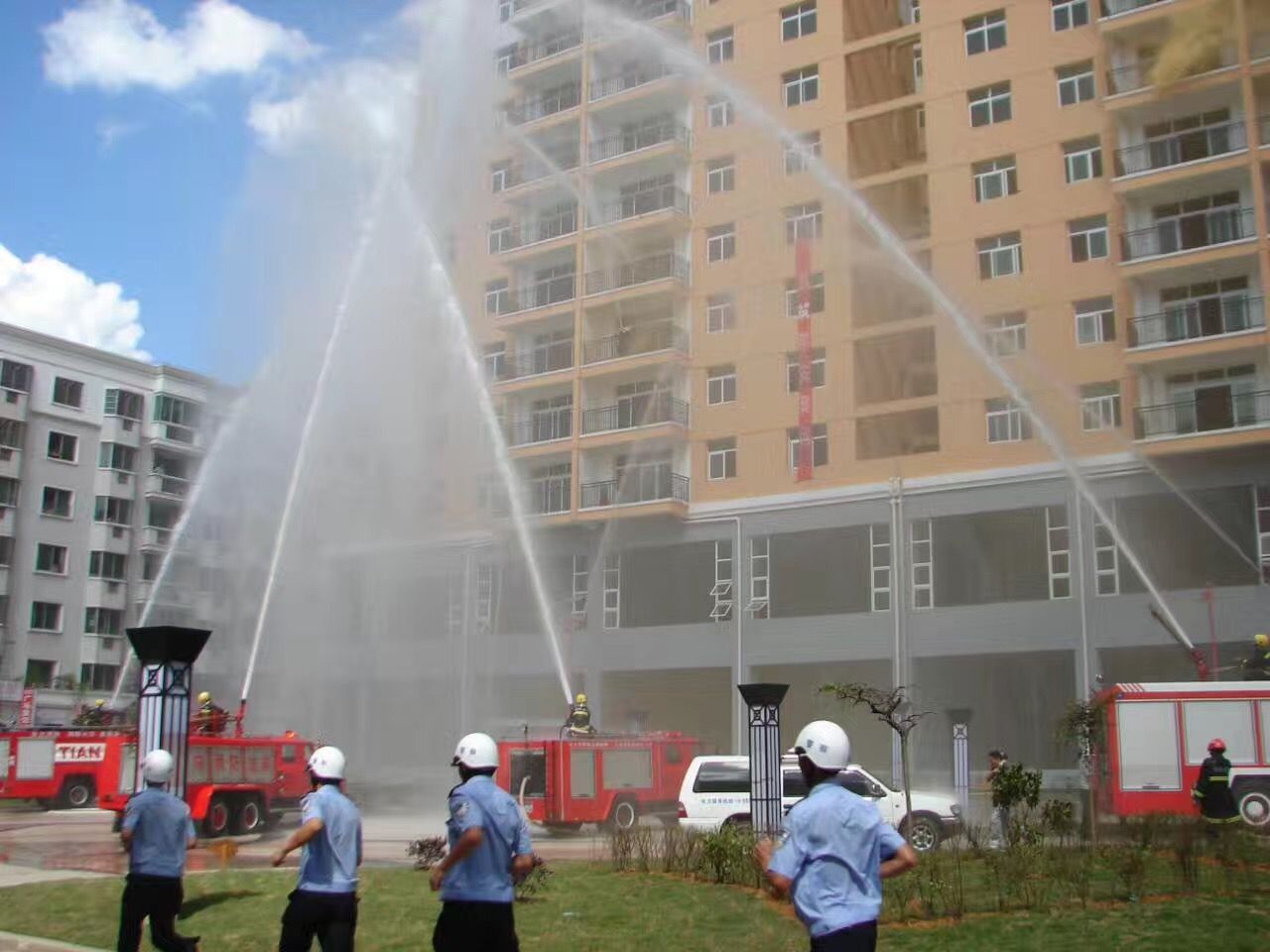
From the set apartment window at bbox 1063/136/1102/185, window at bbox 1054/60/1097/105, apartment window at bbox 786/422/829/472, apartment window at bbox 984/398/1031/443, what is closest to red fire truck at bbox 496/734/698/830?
apartment window at bbox 786/422/829/472

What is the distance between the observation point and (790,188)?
38.7 metres

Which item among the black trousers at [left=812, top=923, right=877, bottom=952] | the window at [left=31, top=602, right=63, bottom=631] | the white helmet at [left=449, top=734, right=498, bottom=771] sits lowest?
the black trousers at [left=812, top=923, right=877, bottom=952]

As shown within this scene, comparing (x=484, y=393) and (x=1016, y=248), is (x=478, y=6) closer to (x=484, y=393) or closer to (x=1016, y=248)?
(x=484, y=393)

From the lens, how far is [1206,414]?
31.5 meters

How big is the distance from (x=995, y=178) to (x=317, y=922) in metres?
33.4

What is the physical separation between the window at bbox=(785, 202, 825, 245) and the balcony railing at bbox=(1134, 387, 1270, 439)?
10818mm

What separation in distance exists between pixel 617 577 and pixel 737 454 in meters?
5.95

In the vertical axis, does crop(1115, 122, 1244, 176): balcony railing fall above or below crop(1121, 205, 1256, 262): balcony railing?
above

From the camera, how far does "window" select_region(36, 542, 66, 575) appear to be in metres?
63.2

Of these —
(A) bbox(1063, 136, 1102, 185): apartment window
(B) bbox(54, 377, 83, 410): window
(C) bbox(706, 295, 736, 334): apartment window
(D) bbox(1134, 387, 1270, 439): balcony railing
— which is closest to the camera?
(D) bbox(1134, 387, 1270, 439): balcony railing

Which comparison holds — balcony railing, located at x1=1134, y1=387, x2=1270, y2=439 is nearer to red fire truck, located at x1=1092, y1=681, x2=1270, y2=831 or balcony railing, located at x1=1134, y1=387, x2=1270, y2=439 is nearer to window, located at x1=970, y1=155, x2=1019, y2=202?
window, located at x1=970, y1=155, x2=1019, y2=202

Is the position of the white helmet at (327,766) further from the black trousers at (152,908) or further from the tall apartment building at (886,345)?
the tall apartment building at (886,345)

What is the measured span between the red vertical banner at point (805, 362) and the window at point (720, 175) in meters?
3.86

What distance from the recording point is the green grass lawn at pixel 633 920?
34.7ft
